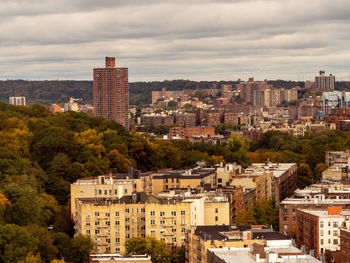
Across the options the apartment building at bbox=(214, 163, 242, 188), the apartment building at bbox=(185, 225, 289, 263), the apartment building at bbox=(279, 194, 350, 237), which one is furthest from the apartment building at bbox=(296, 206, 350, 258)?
the apartment building at bbox=(214, 163, 242, 188)

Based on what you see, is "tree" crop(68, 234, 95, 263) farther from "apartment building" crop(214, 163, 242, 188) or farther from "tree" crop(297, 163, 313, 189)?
"tree" crop(297, 163, 313, 189)

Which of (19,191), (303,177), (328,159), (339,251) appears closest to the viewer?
(339,251)

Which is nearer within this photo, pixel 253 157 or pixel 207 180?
pixel 207 180

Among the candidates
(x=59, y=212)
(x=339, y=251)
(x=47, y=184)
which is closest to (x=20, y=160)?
(x=47, y=184)

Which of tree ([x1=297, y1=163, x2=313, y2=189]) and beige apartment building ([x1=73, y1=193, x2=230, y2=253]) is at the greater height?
beige apartment building ([x1=73, y1=193, x2=230, y2=253])

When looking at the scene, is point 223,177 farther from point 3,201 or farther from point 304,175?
point 304,175

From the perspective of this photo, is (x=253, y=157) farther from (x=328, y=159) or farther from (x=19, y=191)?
(x=19, y=191)
